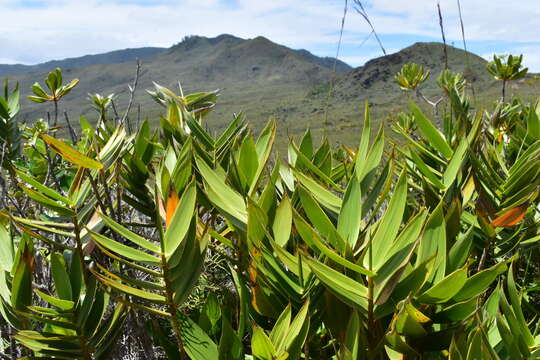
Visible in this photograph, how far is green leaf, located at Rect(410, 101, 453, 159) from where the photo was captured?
668mm

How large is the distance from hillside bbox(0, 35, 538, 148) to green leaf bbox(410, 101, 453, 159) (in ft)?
74.5

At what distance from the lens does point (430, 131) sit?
0.68 meters

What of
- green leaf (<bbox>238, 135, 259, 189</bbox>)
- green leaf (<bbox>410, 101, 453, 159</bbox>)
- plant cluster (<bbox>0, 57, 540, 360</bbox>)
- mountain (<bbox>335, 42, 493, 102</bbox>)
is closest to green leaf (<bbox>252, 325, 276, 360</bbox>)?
plant cluster (<bbox>0, 57, 540, 360</bbox>)

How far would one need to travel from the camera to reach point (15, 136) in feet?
2.97

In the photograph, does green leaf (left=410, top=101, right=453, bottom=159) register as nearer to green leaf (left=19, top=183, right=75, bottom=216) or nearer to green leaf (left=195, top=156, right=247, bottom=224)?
green leaf (left=195, top=156, right=247, bottom=224)

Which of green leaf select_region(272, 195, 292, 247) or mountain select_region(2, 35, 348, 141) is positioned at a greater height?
mountain select_region(2, 35, 348, 141)

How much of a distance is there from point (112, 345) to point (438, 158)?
0.51 meters

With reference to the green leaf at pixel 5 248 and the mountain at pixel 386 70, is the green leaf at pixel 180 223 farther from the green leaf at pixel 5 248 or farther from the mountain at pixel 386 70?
the mountain at pixel 386 70

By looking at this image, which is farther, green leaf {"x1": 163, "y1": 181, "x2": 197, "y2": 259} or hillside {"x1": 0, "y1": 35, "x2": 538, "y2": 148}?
hillside {"x1": 0, "y1": 35, "x2": 538, "y2": 148}

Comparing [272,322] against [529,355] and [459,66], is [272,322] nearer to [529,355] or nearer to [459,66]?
[529,355]

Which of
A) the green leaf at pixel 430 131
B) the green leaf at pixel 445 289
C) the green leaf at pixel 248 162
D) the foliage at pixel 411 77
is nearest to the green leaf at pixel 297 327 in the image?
the green leaf at pixel 445 289

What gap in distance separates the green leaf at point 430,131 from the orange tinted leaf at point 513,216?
0.49ft

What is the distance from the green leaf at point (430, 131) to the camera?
67 cm

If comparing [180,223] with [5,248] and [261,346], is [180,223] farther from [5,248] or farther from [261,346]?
[5,248]
